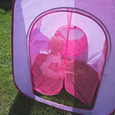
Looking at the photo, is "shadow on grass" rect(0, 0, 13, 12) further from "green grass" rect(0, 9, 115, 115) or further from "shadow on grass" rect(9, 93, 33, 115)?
"shadow on grass" rect(9, 93, 33, 115)

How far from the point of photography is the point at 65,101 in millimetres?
1471

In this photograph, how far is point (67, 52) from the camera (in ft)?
6.72

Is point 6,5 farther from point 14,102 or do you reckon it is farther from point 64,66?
point 14,102

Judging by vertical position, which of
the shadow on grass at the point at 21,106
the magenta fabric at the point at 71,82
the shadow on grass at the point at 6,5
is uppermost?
the shadow on grass at the point at 6,5

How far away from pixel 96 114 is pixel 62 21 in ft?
4.82

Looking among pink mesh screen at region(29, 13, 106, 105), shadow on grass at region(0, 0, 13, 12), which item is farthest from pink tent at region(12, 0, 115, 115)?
shadow on grass at region(0, 0, 13, 12)

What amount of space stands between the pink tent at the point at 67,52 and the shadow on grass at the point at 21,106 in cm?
7

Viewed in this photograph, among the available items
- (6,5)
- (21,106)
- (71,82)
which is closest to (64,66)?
(71,82)

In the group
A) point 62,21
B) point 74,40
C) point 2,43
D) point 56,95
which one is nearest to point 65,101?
point 56,95

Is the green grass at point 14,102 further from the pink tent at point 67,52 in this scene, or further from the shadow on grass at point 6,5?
the shadow on grass at point 6,5

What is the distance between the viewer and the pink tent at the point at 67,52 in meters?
1.13

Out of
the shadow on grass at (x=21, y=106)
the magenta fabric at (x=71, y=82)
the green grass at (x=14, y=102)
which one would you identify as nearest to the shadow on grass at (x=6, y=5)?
the green grass at (x=14, y=102)

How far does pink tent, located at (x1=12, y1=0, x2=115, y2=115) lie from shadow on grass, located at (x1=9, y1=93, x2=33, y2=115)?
0.23ft

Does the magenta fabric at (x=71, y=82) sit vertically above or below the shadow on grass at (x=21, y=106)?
above
